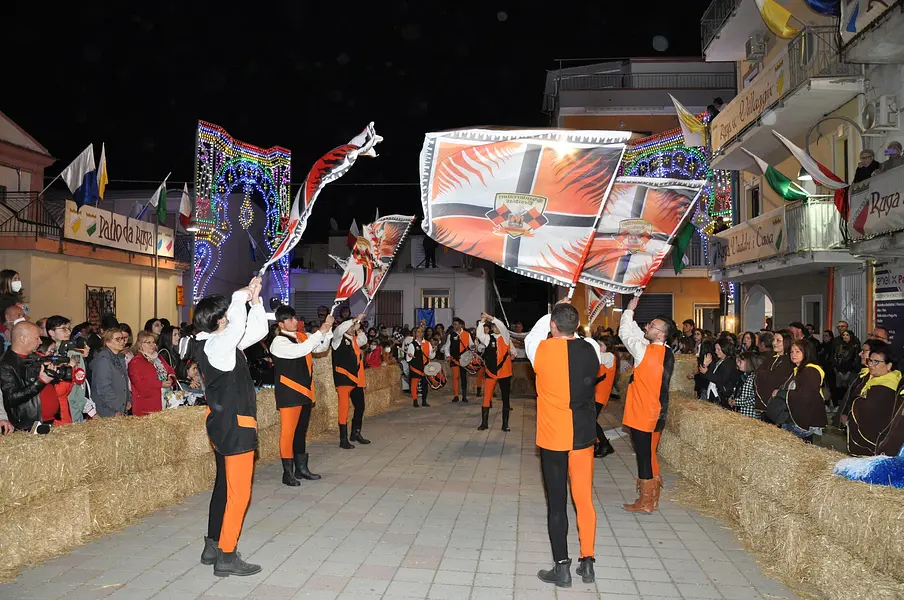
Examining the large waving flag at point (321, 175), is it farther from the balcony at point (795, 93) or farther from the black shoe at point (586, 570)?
the balcony at point (795, 93)

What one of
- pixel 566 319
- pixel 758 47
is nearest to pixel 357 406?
pixel 566 319

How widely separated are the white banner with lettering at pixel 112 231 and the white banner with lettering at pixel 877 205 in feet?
58.7

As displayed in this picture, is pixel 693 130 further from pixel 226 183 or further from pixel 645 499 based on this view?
pixel 645 499

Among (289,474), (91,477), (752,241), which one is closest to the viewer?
(91,477)

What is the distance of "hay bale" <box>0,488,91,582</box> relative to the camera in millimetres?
5418

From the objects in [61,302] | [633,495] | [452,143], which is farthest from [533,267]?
[61,302]

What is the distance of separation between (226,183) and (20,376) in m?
19.1

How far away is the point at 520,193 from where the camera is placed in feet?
22.3

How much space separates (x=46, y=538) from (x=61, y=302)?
16.0 meters

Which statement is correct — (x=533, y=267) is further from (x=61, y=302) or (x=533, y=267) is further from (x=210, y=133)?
(x=210, y=133)

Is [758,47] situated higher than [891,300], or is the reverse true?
[758,47]

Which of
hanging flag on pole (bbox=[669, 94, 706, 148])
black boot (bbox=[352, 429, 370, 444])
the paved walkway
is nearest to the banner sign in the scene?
hanging flag on pole (bbox=[669, 94, 706, 148])

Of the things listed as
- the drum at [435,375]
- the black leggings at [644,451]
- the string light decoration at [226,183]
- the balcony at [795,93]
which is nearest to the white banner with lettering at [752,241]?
the balcony at [795,93]

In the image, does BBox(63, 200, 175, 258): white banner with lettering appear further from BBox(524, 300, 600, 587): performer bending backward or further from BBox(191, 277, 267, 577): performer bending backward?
BBox(524, 300, 600, 587): performer bending backward
